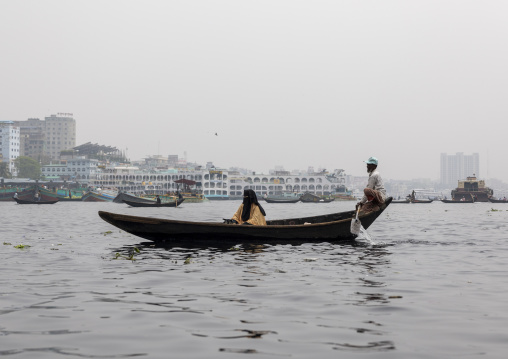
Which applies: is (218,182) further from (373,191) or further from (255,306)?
(255,306)

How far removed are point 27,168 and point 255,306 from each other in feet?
544

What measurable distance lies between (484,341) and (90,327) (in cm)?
395

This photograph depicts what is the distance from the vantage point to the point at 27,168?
160m

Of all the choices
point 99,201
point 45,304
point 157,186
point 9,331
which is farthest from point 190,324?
point 157,186

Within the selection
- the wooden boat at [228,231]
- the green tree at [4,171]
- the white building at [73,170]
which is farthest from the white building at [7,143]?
the wooden boat at [228,231]

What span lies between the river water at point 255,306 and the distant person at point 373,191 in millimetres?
2224

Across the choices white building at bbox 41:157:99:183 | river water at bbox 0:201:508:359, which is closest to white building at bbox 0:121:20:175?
white building at bbox 41:157:99:183

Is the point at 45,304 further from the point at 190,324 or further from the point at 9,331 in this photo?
the point at 190,324

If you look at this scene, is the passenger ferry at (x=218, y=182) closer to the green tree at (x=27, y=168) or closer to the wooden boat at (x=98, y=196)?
the green tree at (x=27, y=168)

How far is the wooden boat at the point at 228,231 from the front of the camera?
14.7 m

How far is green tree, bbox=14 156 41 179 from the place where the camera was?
159875 millimetres

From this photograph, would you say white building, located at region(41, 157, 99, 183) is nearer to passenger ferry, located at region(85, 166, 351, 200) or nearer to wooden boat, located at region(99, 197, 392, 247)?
passenger ferry, located at region(85, 166, 351, 200)

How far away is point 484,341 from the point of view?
5.48m

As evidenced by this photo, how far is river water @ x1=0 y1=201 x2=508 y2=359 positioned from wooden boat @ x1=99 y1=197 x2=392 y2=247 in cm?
173
